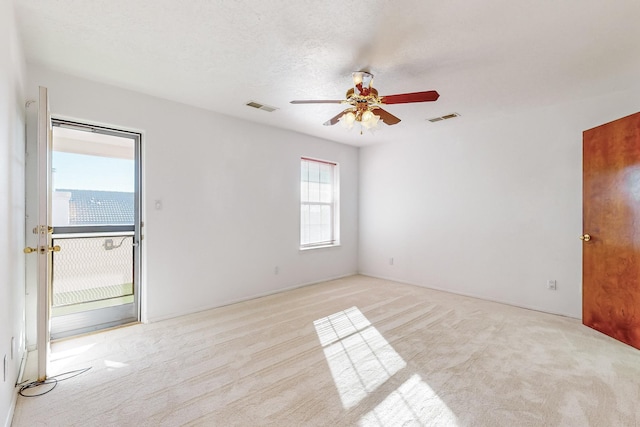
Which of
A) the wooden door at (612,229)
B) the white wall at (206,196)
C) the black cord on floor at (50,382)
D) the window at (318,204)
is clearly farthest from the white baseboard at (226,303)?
the wooden door at (612,229)

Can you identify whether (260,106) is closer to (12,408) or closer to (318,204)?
(318,204)

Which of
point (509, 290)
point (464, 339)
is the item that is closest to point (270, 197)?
point (464, 339)

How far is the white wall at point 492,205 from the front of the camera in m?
3.61

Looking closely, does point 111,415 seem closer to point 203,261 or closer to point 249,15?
point 203,261

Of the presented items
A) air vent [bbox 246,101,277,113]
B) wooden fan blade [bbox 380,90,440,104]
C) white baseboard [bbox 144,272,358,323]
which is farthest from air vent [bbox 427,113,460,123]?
white baseboard [bbox 144,272,358,323]

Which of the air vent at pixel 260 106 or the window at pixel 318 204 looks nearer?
the air vent at pixel 260 106

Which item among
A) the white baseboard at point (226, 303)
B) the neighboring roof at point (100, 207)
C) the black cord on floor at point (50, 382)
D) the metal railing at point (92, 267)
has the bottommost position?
the black cord on floor at point (50, 382)

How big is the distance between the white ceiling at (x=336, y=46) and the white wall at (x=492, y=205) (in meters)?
0.50

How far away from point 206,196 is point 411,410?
3212mm

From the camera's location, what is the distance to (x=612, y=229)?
2.98m

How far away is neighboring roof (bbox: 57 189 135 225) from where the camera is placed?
3.08m

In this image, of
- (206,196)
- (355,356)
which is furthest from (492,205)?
(206,196)

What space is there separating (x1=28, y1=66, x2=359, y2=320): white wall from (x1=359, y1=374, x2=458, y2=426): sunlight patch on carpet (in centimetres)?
269

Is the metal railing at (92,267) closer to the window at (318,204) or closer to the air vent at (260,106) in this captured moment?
the air vent at (260,106)
